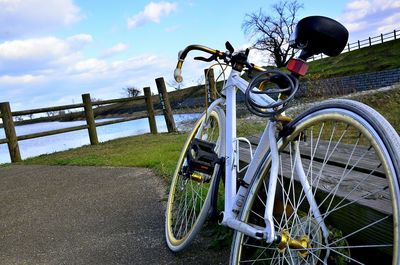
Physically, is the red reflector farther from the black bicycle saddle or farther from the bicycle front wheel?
the bicycle front wheel

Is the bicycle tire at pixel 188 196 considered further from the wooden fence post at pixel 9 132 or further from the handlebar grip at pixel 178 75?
the wooden fence post at pixel 9 132

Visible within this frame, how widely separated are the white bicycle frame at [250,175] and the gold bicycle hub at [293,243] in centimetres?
5

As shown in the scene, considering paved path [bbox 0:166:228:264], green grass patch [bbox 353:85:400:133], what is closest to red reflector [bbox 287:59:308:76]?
paved path [bbox 0:166:228:264]

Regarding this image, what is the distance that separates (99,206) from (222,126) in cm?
204

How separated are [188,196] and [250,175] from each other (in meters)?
1.26

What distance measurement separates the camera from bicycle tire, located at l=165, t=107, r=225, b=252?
246cm

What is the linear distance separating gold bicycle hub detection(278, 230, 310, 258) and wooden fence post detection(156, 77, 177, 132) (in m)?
8.66

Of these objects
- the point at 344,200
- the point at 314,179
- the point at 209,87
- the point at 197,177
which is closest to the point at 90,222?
the point at 197,177

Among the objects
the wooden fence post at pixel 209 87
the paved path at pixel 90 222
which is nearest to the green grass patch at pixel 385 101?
the wooden fence post at pixel 209 87

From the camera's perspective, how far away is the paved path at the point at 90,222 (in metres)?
2.71

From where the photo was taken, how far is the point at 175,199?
9.97ft

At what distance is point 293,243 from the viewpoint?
4.85ft

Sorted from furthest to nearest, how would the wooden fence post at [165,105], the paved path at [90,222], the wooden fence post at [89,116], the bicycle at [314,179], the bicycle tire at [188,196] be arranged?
the wooden fence post at [165,105]
the wooden fence post at [89,116]
the paved path at [90,222]
the bicycle tire at [188,196]
the bicycle at [314,179]

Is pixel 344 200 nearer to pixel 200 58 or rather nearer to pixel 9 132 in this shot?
pixel 200 58
